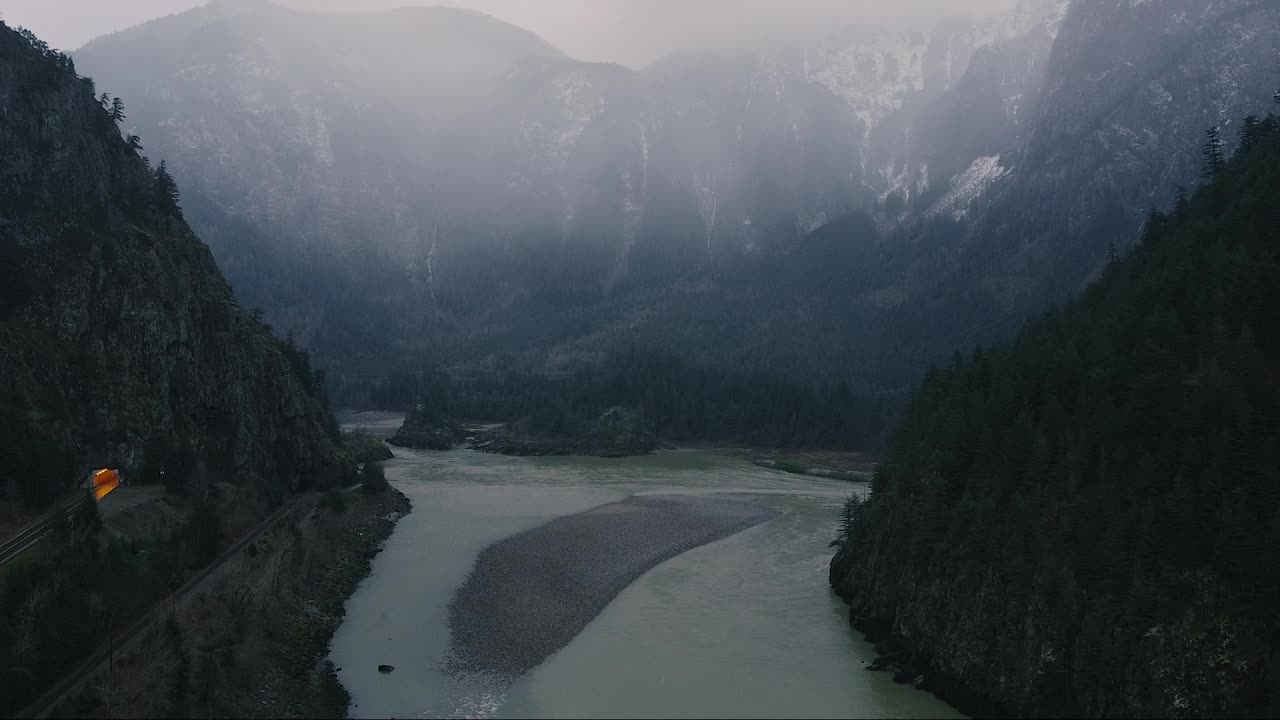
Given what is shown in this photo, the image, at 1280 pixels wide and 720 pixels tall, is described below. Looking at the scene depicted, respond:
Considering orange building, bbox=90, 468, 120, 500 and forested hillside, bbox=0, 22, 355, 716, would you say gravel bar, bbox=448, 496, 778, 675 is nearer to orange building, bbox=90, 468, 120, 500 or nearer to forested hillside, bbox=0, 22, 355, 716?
forested hillside, bbox=0, 22, 355, 716

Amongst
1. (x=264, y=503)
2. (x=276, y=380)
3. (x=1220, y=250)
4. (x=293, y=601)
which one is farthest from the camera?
(x=276, y=380)

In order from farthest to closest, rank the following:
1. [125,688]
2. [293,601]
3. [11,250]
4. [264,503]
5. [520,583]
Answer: [264,503] → [520,583] → [11,250] → [293,601] → [125,688]

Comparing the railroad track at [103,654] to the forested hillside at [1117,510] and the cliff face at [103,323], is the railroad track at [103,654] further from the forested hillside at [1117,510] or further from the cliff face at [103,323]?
the forested hillside at [1117,510]

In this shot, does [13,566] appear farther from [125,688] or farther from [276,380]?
[276,380]

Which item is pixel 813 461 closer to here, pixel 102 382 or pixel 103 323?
pixel 103 323

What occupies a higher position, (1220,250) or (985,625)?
(1220,250)

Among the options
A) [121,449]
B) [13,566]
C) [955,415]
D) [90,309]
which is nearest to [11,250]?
[90,309]
